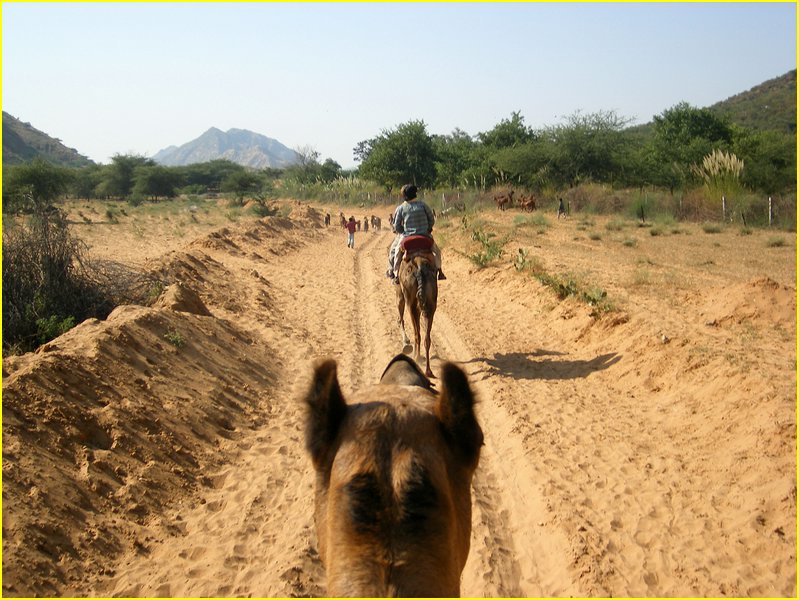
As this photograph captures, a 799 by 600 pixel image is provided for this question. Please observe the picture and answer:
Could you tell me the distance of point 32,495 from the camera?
16.6 feet

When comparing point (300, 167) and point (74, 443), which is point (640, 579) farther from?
point (300, 167)

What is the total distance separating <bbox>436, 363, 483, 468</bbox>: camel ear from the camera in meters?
2.24

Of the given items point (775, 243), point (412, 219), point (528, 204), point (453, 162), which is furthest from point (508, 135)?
point (412, 219)

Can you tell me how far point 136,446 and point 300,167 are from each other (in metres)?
90.5

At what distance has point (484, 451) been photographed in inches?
286

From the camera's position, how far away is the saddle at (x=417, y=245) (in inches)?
408

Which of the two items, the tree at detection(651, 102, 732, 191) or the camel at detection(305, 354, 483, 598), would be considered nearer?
the camel at detection(305, 354, 483, 598)

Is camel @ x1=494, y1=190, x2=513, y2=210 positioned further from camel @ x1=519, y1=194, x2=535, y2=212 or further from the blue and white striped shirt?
the blue and white striped shirt

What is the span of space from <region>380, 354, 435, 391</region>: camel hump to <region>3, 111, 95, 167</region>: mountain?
9905 centimetres

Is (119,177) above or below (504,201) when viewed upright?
above

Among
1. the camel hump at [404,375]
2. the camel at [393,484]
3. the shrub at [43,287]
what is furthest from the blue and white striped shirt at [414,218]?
the camel at [393,484]

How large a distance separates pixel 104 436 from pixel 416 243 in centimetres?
577

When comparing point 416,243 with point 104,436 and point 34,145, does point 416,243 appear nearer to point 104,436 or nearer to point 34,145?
point 104,436

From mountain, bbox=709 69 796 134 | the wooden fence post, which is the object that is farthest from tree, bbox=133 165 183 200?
the wooden fence post
